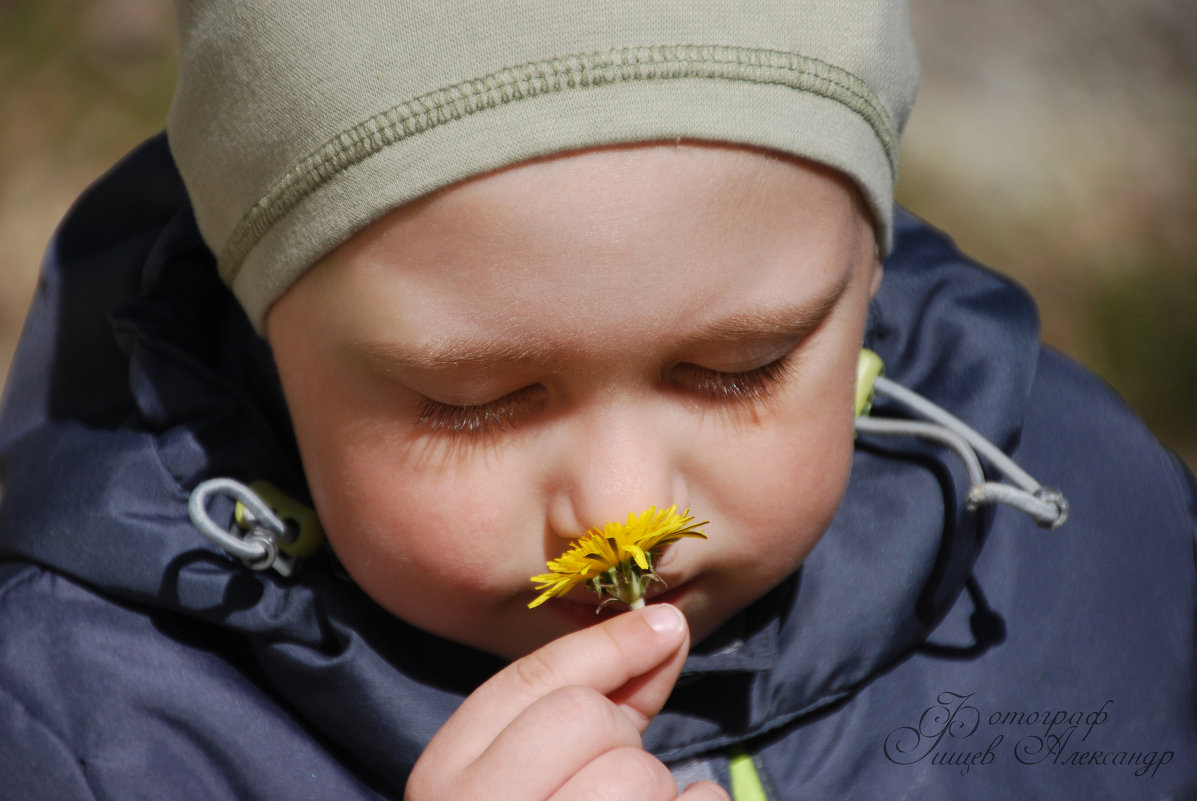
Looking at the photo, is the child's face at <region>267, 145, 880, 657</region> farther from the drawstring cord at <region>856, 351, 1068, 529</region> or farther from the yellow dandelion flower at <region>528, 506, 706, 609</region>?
the drawstring cord at <region>856, 351, 1068, 529</region>

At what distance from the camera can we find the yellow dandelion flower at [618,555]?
0.74m

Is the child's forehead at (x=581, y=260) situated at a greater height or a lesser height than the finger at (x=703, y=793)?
greater

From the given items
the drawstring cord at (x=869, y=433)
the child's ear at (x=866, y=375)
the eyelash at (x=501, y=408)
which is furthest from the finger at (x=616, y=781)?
the child's ear at (x=866, y=375)

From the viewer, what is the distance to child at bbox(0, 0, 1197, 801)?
721 millimetres

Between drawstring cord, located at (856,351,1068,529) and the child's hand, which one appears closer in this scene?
the child's hand

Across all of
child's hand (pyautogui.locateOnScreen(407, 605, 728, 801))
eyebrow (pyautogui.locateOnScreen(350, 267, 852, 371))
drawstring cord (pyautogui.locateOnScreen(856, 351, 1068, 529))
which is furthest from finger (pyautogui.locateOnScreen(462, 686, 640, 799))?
drawstring cord (pyautogui.locateOnScreen(856, 351, 1068, 529))

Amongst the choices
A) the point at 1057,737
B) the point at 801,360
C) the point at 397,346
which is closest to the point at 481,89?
the point at 397,346

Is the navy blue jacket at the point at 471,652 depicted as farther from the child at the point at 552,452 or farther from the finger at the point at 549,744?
the finger at the point at 549,744

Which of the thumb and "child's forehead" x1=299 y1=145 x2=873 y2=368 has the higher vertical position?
"child's forehead" x1=299 y1=145 x2=873 y2=368

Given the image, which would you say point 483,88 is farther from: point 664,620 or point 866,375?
point 866,375

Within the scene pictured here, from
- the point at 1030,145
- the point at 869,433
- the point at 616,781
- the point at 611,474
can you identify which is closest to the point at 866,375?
the point at 869,433

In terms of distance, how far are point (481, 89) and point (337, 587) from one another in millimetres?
479

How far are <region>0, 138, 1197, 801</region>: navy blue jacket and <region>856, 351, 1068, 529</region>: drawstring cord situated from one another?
0.11ft

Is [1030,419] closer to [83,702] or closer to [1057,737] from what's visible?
[1057,737]
